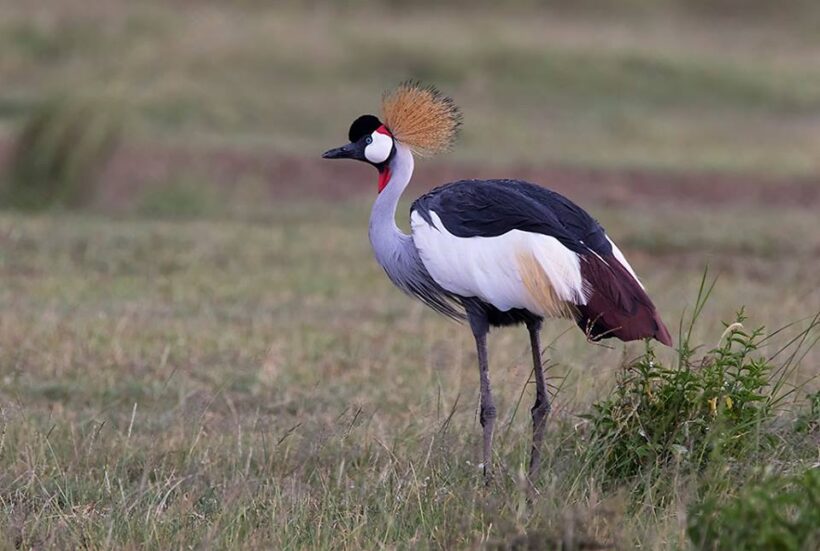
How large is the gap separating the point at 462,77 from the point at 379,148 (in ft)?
50.5

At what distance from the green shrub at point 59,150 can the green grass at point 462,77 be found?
264cm

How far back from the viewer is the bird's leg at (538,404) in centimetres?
516

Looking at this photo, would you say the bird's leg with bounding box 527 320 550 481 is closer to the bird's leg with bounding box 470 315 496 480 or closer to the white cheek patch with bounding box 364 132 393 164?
the bird's leg with bounding box 470 315 496 480

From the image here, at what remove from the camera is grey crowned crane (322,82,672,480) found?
192 inches

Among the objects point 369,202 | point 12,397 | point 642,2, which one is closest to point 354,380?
point 12,397

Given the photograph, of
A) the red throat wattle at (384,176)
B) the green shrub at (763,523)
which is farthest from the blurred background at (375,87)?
the green shrub at (763,523)

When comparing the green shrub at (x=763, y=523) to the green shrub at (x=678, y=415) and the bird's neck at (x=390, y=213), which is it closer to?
the green shrub at (x=678, y=415)

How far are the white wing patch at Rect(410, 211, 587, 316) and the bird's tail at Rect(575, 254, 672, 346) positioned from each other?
0.05m

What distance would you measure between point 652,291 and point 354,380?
11.0ft

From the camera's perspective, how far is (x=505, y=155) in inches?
642

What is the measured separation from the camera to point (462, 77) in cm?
2067

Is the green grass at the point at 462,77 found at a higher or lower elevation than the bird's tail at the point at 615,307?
higher

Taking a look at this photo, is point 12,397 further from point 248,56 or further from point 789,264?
point 248,56

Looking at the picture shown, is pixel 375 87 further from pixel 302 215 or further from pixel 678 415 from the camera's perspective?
pixel 678 415
